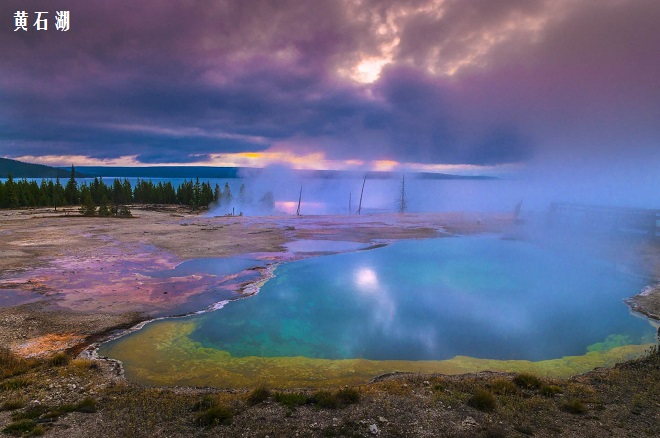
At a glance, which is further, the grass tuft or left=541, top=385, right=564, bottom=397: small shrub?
left=541, top=385, right=564, bottom=397: small shrub

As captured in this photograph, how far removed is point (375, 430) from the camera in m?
8.24

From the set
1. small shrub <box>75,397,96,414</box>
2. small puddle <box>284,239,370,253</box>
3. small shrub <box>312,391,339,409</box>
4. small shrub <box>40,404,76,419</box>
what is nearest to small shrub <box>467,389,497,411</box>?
small shrub <box>312,391,339,409</box>

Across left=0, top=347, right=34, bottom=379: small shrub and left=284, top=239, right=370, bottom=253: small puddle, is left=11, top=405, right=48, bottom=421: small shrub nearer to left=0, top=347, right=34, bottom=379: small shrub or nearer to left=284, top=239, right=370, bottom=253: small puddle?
left=0, top=347, right=34, bottom=379: small shrub

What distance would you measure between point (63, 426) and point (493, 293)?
21975mm

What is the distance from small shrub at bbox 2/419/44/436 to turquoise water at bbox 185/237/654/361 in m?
6.71

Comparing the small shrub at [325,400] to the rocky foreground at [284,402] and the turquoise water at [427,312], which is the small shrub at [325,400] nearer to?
the rocky foreground at [284,402]

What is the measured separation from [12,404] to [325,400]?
7.87 meters

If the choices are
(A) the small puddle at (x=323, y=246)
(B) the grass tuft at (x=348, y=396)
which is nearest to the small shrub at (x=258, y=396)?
(B) the grass tuft at (x=348, y=396)

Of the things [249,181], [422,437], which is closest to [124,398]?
[422,437]

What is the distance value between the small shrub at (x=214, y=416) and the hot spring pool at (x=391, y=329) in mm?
2884

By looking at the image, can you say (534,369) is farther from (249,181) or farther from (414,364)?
(249,181)

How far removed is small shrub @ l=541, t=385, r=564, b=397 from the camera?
989 centimetres

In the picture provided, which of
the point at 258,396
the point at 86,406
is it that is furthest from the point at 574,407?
the point at 86,406

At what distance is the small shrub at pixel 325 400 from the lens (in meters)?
9.28
